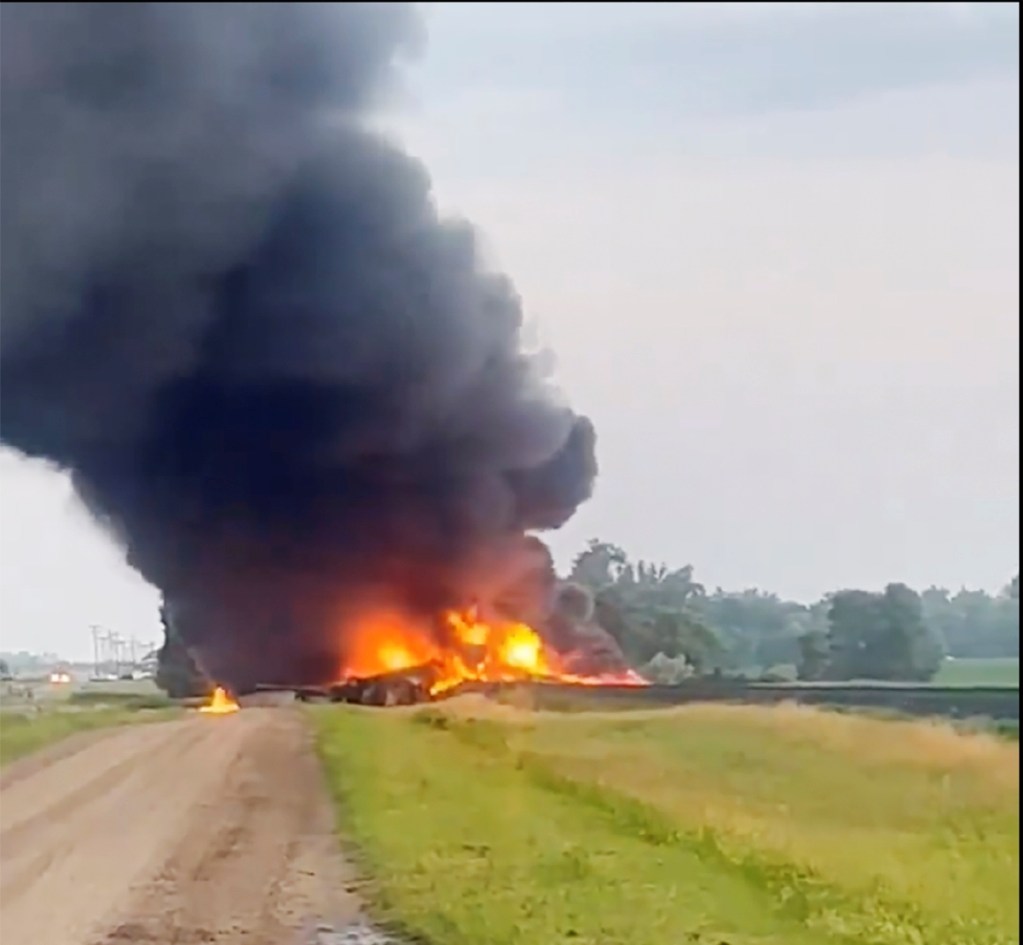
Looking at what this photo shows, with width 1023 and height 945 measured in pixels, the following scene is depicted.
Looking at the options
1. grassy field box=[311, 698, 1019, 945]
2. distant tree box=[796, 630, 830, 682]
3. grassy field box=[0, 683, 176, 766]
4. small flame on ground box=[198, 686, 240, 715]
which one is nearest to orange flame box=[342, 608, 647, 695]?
grassy field box=[311, 698, 1019, 945]

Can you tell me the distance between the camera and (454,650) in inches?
267

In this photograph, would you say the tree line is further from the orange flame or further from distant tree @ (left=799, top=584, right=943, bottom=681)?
the orange flame

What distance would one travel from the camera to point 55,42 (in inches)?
135

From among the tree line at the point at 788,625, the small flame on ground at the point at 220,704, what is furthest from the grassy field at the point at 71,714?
the tree line at the point at 788,625

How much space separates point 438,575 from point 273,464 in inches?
79.0

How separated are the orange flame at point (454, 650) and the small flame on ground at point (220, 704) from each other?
793 millimetres

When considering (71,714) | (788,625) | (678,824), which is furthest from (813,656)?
(71,714)

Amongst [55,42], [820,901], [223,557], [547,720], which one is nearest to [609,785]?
[547,720]

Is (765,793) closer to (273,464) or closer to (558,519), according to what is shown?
(558,519)

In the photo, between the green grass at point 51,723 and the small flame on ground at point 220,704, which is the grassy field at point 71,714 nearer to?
the green grass at point 51,723

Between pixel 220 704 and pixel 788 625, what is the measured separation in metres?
1.85

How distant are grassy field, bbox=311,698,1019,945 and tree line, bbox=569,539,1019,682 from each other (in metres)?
0.17

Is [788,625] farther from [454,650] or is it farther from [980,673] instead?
[454,650]

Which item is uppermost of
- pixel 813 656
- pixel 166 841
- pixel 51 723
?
pixel 813 656
